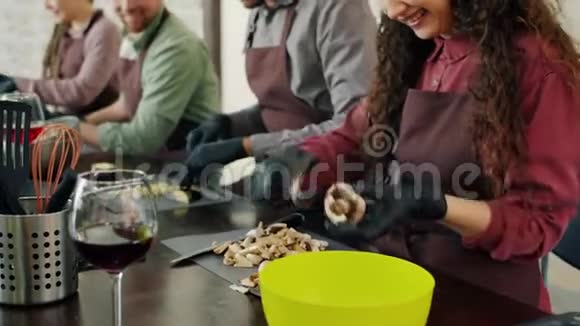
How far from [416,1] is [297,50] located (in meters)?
0.63

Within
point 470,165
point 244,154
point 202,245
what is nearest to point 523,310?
point 470,165

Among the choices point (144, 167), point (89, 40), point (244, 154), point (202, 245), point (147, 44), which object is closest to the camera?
point (202, 245)

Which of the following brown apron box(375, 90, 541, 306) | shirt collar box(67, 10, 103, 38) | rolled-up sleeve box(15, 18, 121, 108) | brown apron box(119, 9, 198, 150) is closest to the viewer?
brown apron box(375, 90, 541, 306)

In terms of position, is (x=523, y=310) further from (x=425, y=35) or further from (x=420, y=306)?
(x=425, y=35)

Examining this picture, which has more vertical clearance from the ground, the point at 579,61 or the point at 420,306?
the point at 579,61

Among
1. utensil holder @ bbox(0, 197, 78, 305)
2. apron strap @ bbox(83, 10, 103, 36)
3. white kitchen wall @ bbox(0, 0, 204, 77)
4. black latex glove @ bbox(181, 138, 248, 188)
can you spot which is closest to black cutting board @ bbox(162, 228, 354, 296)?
utensil holder @ bbox(0, 197, 78, 305)

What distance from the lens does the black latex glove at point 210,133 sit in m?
1.96

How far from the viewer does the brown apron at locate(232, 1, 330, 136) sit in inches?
75.5

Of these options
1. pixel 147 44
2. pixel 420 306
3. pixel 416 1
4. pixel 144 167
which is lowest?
pixel 144 167

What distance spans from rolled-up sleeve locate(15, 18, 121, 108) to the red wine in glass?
6.46 feet

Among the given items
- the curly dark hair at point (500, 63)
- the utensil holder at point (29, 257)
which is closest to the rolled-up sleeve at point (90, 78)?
the curly dark hair at point (500, 63)

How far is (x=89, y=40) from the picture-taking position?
2.75m

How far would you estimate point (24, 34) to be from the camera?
3.60 metres

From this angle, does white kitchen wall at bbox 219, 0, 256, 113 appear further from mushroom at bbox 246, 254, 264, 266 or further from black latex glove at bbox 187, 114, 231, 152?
mushroom at bbox 246, 254, 264, 266
